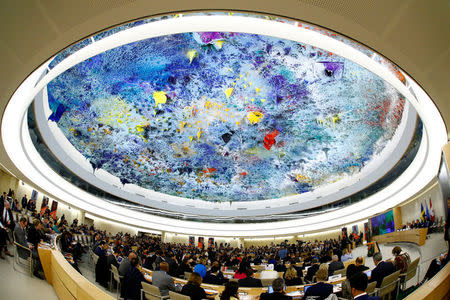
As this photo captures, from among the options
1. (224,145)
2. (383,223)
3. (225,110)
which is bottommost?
(383,223)

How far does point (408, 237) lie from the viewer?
1155 cm

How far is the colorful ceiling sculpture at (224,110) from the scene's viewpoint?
1039 centimetres

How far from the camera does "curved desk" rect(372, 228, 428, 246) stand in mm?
10164

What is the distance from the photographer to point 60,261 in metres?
5.17

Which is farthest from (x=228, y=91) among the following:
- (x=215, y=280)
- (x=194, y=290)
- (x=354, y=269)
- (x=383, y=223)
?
(x=383, y=223)

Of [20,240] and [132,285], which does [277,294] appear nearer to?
[132,285]

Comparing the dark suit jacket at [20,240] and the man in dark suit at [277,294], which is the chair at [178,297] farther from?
the dark suit jacket at [20,240]

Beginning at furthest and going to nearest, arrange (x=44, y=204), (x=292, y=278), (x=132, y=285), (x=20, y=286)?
(x=44, y=204), (x=292, y=278), (x=132, y=285), (x=20, y=286)

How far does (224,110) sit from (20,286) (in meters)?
10.2

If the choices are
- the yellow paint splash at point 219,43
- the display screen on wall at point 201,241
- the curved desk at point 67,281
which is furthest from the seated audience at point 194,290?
the display screen on wall at point 201,241

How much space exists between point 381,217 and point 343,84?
10012 mm

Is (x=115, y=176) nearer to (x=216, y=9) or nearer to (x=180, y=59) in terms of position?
(x=180, y=59)

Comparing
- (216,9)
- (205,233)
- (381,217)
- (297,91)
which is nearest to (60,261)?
(216,9)

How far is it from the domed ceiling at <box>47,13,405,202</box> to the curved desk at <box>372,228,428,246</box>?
3.89m
